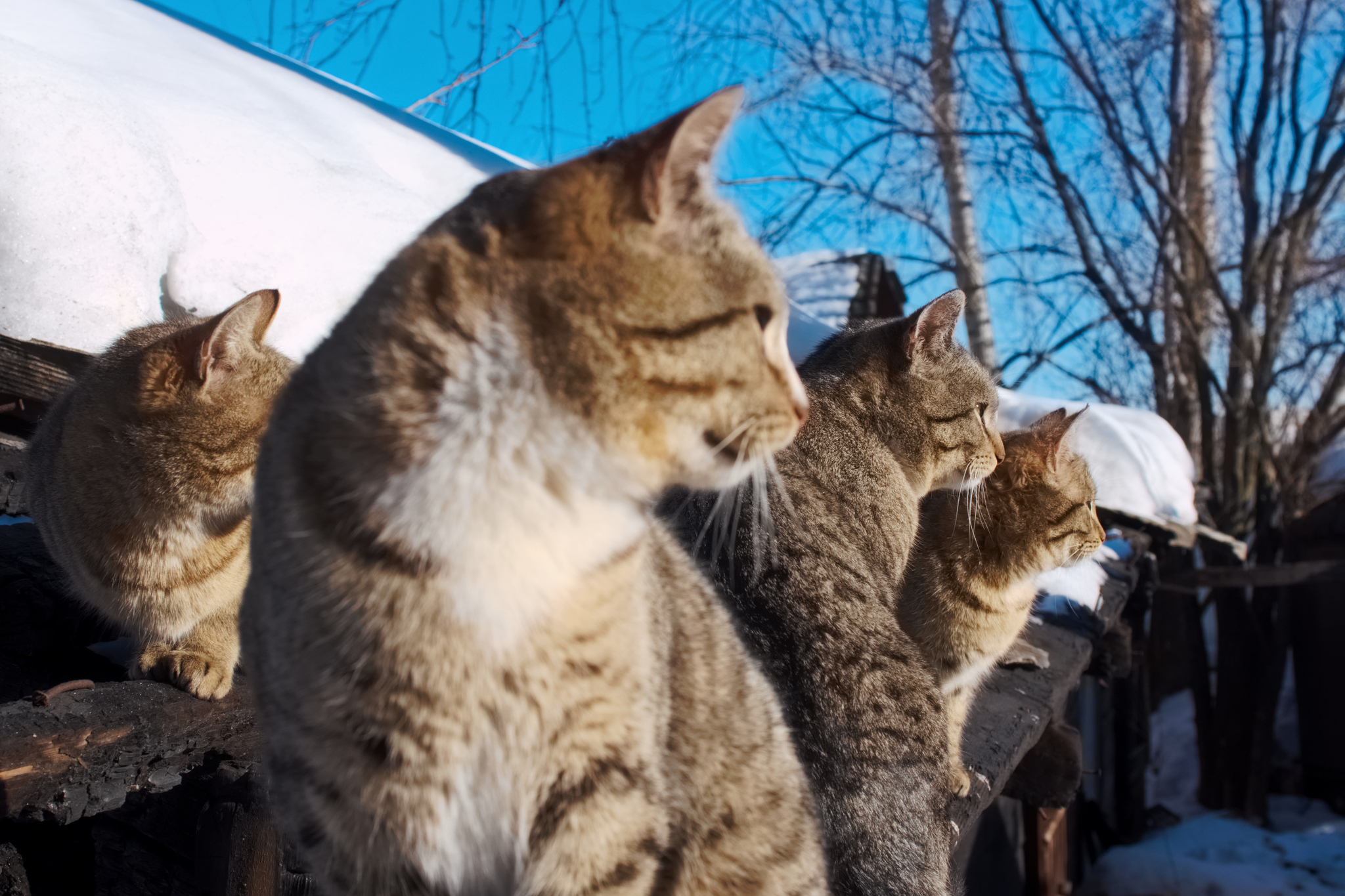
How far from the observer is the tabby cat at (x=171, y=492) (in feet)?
7.53

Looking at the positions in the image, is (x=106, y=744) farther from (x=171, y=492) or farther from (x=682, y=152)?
(x=682, y=152)

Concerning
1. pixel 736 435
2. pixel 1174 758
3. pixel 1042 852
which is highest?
pixel 736 435

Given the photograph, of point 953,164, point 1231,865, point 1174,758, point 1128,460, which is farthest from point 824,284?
point 1174,758

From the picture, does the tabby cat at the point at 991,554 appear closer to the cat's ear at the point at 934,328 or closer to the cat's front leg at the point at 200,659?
the cat's ear at the point at 934,328

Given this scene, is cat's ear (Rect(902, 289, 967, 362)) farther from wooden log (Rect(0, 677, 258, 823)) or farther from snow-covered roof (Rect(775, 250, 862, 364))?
snow-covered roof (Rect(775, 250, 862, 364))

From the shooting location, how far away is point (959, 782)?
8.56ft

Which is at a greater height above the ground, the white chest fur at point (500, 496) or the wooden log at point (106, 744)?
the white chest fur at point (500, 496)

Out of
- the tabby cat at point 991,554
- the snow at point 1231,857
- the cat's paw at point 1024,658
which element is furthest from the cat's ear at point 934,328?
the snow at point 1231,857

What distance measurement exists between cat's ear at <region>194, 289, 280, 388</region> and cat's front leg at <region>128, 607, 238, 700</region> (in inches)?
25.4

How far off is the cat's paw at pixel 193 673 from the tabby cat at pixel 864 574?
1.25 meters

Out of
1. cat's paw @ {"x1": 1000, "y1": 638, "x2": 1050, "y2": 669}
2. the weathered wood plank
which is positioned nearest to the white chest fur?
the weathered wood plank

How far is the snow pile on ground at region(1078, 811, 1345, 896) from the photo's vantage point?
675cm

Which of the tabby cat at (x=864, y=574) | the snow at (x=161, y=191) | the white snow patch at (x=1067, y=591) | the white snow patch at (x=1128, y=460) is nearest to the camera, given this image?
the tabby cat at (x=864, y=574)

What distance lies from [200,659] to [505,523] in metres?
1.49
